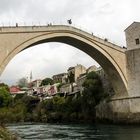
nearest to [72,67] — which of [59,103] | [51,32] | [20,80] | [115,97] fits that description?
[59,103]

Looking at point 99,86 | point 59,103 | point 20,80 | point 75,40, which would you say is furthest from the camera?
point 20,80

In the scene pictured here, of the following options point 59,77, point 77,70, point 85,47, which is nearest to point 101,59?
point 85,47

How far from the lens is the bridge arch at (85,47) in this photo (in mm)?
23578

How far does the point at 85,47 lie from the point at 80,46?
417 millimetres

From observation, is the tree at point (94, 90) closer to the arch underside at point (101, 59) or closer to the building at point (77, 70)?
the arch underside at point (101, 59)

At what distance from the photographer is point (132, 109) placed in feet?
95.4

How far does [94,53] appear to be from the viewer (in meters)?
29.8

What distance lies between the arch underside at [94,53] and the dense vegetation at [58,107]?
3538 mm

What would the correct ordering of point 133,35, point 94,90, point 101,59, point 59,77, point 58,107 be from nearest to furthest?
point 133,35
point 101,59
point 94,90
point 58,107
point 59,77

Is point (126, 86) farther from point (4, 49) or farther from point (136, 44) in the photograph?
point (4, 49)

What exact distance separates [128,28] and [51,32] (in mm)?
7952

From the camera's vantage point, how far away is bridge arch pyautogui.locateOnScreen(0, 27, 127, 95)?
23.6 m

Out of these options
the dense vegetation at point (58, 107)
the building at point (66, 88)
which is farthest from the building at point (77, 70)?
the dense vegetation at point (58, 107)

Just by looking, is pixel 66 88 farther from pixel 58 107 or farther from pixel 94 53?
pixel 94 53
